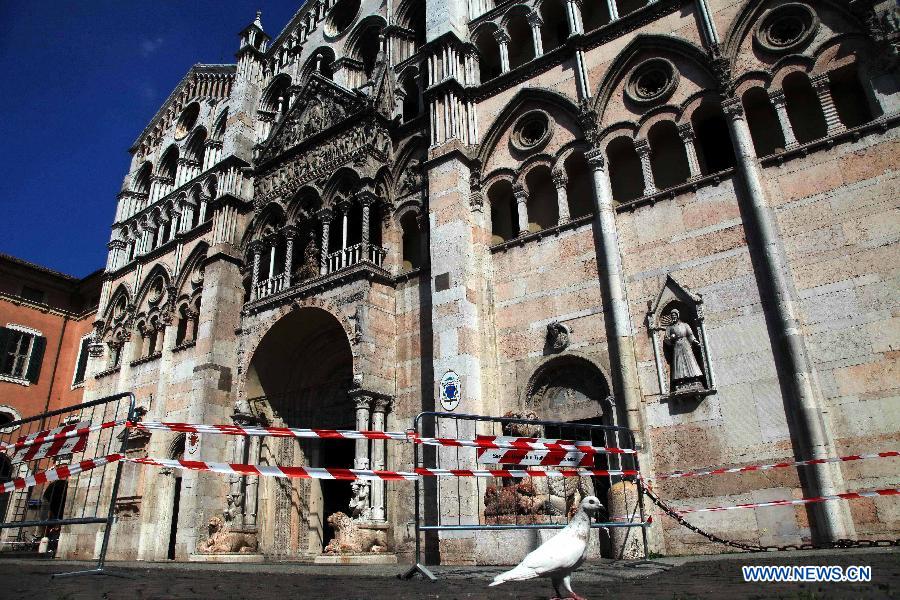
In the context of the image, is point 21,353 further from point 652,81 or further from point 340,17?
point 652,81

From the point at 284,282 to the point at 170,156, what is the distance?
14.6 metres

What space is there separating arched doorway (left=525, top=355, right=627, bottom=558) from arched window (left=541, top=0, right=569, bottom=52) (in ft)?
30.4

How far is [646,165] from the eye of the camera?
1360 cm

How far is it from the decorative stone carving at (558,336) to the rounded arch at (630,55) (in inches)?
201

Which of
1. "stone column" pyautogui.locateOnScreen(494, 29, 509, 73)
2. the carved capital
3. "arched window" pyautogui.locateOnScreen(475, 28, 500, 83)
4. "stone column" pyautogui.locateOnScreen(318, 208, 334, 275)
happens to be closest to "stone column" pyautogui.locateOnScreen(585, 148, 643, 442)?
the carved capital

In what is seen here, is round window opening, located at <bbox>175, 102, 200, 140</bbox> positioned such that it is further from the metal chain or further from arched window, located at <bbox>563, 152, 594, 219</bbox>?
the metal chain

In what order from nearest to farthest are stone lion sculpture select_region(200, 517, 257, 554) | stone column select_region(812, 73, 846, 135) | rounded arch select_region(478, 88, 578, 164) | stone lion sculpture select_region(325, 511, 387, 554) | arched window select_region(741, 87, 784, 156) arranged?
stone column select_region(812, 73, 846, 135) → arched window select_region(741, 87, 784, 156) → stone lion sculpture select_region(325, 511, 387, 554) → stone lion sculpture select_region(200, 517, 257, 554) → rounded arch select_region(478, 88, 578, 164)

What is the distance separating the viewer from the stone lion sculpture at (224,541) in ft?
50.9

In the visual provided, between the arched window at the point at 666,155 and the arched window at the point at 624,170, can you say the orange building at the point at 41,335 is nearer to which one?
the arched window at the point at 624,170

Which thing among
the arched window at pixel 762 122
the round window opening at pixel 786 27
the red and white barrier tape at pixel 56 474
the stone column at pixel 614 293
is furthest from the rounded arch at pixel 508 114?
the red and white barrier tape at pixel 56 474

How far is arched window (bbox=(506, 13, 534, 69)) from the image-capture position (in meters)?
17.5

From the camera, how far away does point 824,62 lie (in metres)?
11.9

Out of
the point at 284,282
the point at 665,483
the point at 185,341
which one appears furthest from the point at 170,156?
the point at 665,483

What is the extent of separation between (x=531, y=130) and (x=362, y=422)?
8.73 m
